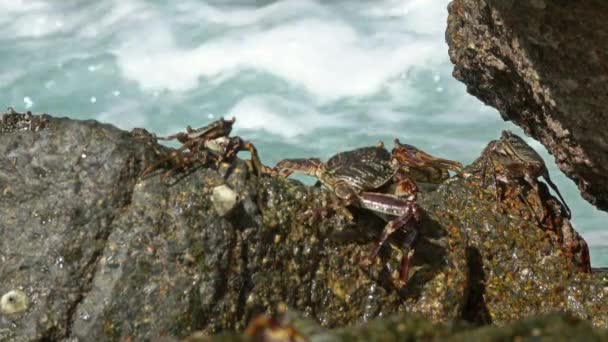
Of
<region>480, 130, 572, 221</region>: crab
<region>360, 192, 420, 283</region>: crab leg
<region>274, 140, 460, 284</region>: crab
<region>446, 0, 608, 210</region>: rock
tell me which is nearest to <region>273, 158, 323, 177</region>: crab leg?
<region>274, 140, 460, 284</region>: crab

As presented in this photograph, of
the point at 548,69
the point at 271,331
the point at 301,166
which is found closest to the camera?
the point at 271,331

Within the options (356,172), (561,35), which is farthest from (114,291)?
(561,35)

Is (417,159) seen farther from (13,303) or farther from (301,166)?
(13,303)

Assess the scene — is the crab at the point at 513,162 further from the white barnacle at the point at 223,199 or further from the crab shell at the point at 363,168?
the white barnacle at the point at 223,199

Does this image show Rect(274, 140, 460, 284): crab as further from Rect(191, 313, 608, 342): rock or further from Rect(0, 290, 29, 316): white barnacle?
Rect(191, 313, 608, 342): rock

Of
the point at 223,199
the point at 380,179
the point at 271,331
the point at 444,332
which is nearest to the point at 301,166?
the point at 380,179

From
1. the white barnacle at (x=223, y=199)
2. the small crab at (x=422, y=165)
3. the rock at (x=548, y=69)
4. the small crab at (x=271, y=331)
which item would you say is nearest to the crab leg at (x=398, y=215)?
the white barnacle at (x=223, y=199)
